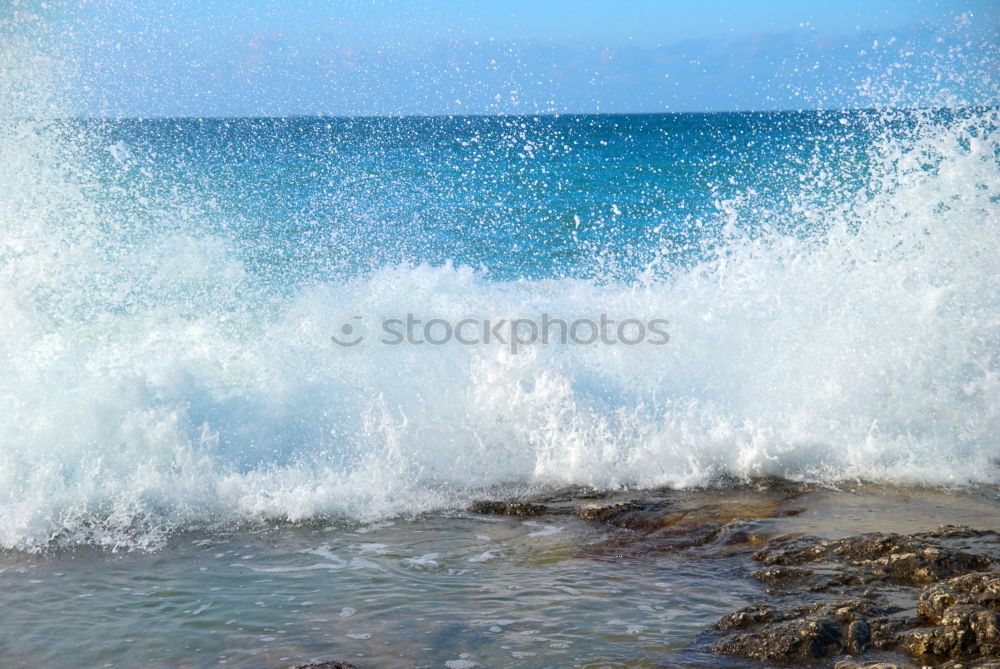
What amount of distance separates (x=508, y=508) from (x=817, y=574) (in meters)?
2.14

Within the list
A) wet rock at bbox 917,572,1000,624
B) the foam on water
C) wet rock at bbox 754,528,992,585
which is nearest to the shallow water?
wet rock at bbox 754,528,992,585

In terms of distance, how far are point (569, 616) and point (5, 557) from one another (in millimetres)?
3289

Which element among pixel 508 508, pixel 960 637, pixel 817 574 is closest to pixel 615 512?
pixel 508 508

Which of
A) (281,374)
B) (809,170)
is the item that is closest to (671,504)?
(281,374)

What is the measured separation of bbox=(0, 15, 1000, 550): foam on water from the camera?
19.8ft

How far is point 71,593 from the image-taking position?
443 centimetres

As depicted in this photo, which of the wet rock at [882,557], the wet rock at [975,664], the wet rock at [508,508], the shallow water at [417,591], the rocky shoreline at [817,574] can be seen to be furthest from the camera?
the wet rock at [508,508]

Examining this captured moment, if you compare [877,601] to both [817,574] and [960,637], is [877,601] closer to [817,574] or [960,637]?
[817,574]

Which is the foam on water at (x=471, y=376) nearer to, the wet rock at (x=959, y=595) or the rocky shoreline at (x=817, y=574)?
the rocky shoreline at (x=817, y=574)

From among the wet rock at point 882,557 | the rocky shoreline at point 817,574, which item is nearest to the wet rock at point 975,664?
the rocky shoreline at point 817,574

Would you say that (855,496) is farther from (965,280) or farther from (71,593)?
(71,593)

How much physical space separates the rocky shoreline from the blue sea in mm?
205

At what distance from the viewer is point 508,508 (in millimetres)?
5742

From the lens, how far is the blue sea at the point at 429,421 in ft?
13.4
